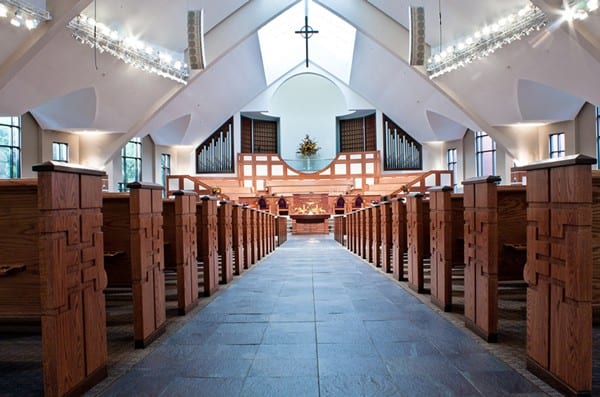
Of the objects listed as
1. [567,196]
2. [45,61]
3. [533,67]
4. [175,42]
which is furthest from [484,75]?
[567,196]

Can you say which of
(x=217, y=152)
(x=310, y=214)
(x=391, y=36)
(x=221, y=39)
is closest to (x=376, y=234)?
(x=391, y=36)

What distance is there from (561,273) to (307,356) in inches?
44.6

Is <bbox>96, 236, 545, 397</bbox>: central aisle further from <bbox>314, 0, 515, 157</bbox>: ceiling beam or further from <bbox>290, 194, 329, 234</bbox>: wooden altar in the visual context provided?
<bbox>290, 194, 329, 234</bbox>: wooden altar

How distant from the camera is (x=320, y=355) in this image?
7.73 ft

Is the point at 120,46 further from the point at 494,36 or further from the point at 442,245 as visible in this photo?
the point at 442,245

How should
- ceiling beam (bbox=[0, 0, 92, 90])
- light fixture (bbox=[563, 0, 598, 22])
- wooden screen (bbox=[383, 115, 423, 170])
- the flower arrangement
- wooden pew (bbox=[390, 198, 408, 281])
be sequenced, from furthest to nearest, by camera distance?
1. the flower arrangement
2. wooden screen (bbox=[383, 115, 423, 170])
3. ceiling beam (bbox=[0, 0, 92, 90])
4. light fixture (bbox=[563, 0, 598, 22])
5. wooden pew (bbox=[390, 198, 408, 281])

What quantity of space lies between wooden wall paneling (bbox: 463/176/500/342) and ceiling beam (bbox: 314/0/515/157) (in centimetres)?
1012

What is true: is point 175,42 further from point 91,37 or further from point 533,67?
point 533,67

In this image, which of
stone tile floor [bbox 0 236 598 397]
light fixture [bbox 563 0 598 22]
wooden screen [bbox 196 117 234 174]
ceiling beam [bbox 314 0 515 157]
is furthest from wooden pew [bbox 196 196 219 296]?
wooden screen [bbox 196 117 234 174]

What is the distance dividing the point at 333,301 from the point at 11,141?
9.77m

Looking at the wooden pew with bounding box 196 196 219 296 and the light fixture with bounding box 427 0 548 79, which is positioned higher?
the light fixture with bounding box 427 0 548 79

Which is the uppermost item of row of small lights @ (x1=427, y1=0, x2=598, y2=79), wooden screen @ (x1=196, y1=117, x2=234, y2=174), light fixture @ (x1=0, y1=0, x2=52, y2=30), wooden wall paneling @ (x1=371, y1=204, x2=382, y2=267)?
row of small lights @ (x1=427, y1=0, x2=598, y2=79)

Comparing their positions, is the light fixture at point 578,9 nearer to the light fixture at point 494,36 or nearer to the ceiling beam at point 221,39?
the light fixture at point 494,36

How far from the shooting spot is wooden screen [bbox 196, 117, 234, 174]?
1972cm
